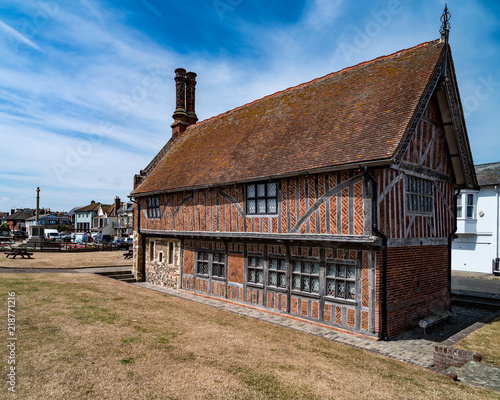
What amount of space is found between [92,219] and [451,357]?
86861 millimetres

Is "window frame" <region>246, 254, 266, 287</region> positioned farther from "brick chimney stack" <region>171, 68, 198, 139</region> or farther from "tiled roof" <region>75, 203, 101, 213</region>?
"tiled roof" <region>75, 203, 101, 213</region>

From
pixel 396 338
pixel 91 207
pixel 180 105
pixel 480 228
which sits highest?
pixel 180 105

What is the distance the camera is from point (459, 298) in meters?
15.1

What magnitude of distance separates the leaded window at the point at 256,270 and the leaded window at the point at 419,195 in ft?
18.0

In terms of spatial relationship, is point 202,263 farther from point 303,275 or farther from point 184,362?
point 184,362

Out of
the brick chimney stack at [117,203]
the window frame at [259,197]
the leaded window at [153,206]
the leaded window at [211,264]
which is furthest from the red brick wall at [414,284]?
the brick chimney stack at [117,203]

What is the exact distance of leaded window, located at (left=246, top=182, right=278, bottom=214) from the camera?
12.2 metres

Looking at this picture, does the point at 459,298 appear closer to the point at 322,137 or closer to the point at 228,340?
the point at 322,137

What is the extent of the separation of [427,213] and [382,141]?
386 cm

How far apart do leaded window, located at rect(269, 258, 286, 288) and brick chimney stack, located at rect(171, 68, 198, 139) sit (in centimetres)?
1360

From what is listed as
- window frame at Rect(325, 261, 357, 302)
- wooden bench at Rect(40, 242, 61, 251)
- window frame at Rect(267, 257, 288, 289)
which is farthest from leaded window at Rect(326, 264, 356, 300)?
wooden bench at Rect(40, 242, 61, 251)

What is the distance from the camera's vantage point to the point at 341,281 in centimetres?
1059

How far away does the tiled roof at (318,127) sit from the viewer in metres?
10.5

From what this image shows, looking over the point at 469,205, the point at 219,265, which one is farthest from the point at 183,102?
the point at 469,205
